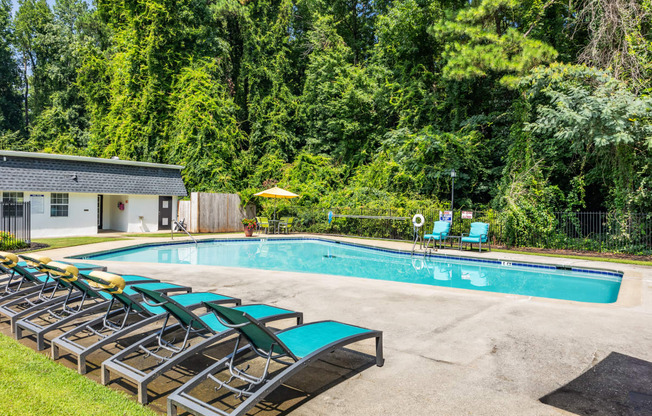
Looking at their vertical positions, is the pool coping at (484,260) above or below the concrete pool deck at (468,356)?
below

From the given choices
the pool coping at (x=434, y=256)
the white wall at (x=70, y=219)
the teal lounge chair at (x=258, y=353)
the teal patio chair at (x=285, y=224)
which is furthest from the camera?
the teal patio chair at (x=285, y=224)

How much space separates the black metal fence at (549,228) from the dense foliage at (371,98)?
378 mm

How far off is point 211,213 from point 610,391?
18.8m

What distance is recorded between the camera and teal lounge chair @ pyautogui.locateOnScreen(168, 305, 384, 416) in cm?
262

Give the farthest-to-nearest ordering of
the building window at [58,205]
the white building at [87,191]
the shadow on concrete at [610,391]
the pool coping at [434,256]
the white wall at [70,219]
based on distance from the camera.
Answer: the building window at [58,205] < the white wall at [70,219] < the white building at [87,191] < the pool coping at [434,256] < the shadow on concrete at [610,391]

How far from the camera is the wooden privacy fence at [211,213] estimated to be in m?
19.8

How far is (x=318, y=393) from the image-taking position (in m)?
3.12

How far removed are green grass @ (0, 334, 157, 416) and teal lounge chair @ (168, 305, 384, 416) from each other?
0.36m

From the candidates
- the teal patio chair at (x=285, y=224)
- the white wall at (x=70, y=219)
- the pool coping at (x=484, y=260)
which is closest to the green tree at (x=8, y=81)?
the white wall at (x=70, y=219)

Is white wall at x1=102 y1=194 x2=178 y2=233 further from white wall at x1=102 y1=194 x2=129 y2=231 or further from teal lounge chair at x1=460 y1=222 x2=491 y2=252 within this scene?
teal lounge chair at x1=460 y1=222 x2=491 y2=252

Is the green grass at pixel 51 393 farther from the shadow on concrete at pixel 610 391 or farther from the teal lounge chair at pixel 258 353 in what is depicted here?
the shadow on concrete at pixel 610 391

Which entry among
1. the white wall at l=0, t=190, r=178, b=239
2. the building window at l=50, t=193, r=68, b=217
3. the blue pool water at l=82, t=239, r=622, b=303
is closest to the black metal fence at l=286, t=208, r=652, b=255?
the blue pool water at l=82, t=239, r=622, b=303

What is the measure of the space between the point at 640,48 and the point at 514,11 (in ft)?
18.0

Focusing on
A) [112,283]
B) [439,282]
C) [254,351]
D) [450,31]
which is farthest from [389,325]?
[450,31]
